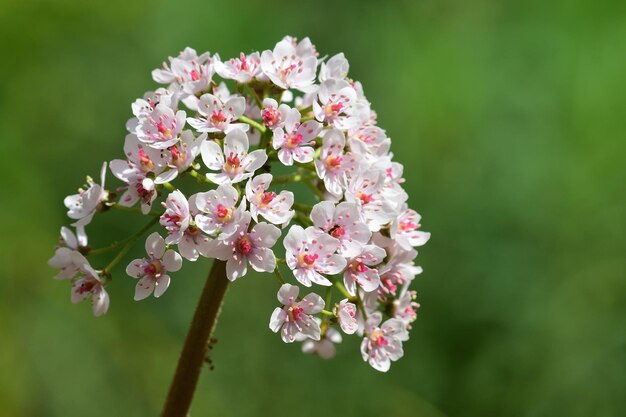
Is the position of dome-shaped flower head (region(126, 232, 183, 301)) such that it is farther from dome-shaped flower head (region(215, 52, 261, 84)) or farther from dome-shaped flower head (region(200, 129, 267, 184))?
dome-shaped flower head (region(215, 52, 261, 84))

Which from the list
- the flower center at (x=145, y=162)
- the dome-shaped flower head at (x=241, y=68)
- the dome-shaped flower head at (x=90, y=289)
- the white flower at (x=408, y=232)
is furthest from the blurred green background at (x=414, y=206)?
the dome-shaped flower head at (x=241, y=68)

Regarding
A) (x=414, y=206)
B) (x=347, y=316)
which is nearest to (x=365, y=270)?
(x=347, y=316)

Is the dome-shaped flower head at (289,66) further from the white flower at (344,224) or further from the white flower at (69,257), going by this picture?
the white flower at (69,257)

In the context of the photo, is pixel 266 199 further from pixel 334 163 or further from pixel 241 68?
pixel 241 68

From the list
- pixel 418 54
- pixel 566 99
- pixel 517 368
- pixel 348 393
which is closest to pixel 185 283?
pixel 348 393

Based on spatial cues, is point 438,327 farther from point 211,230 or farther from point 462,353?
point 211,230

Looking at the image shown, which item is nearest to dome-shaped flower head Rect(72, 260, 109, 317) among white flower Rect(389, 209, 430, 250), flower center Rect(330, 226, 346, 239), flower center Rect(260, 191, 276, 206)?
flower center Rect(260, 191, 276, 206)
